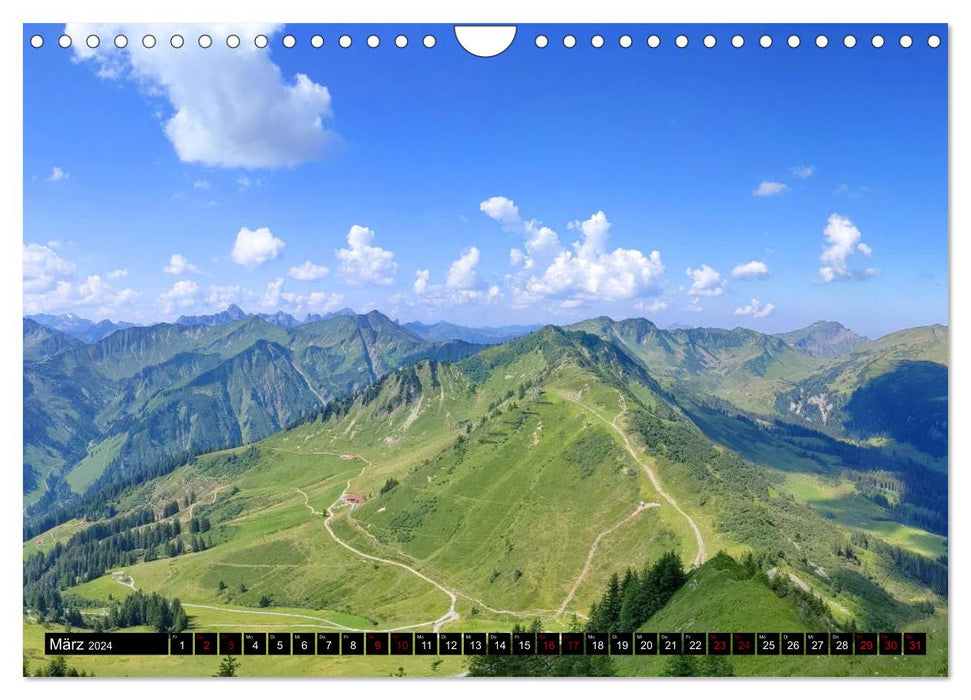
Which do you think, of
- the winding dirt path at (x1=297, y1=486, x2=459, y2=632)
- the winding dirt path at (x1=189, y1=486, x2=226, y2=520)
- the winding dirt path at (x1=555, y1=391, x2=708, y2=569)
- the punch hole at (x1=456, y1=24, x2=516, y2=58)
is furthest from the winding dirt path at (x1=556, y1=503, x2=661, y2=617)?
the winding dirt path at (x1=189, y1=486, x2=226, y2=520)

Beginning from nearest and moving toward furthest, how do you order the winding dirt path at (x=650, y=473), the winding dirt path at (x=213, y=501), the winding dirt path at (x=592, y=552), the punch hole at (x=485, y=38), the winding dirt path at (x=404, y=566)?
the punch hole at (x=485, y=38), the winding dirt path at (x=650, y=473), the winding dirt path at (x=404, y=566), the winding dirt path at (x=592, y=552), the winding dirt path at (x=213, y=501)

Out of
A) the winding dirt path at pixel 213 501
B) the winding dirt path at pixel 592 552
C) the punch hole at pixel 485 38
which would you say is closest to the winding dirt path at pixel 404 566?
the winding dirt path at pixel 592 552

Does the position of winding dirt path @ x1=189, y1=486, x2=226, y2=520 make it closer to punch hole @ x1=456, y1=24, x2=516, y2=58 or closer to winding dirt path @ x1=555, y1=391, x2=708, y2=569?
winding dirt path @ x1=555, y1=391, x2=708, y2=569

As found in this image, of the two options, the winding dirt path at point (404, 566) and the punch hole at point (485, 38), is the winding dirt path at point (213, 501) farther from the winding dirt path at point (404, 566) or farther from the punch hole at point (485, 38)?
the punch hole at point (485, 38)

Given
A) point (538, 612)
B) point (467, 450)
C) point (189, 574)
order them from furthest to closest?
point (467, 450) < point (189, 574) < point (538, 612)

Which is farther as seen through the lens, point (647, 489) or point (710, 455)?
point (710, 455)

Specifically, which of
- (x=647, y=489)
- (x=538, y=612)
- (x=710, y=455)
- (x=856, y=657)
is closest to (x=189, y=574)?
(x=538, y=612)

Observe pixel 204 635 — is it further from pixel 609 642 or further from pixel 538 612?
pixel 538 612

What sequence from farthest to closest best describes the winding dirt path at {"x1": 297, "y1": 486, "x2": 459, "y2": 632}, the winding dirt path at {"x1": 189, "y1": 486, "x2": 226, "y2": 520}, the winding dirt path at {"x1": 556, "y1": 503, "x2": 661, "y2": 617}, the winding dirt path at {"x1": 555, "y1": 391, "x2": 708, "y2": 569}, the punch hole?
the winding dirt path at {"x1": 189, "y1": 486, "x2": 226, "y2": 520} → the winding dirt path at {"x1": 556, "y1": 503, "x2": 661, "y2": 617} → the winding dirt path at {"x1": 297, "y1": 486, "x2": 459, "y2": 632} → the winding dirt path at {"x1": 555, "y1": 391, "x2": 708, "y2": 569} → the punch hole
